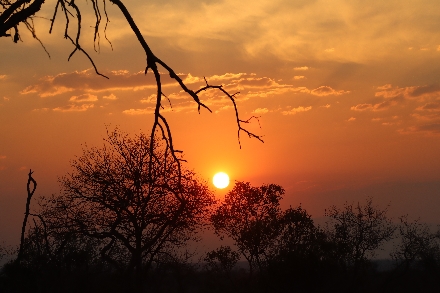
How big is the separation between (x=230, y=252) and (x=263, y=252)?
22.3 feet

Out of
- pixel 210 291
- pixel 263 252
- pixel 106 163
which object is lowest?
pixel 210 291

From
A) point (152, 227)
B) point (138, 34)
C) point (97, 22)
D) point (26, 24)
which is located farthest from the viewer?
point (152, 227)

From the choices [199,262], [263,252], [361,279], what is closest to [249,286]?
[263,252]

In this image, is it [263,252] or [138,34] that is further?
A: [263,252]

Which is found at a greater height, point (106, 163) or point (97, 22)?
point (106, 163)

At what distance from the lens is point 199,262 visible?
74.4 m

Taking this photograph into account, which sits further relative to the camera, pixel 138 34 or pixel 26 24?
pixel 26 24

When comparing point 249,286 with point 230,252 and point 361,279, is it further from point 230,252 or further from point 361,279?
point 361,279

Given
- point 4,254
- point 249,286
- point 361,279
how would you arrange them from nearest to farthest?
1. point 249,286
2. point 361,279
3. point 4,254

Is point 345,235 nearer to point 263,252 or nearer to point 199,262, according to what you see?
point 263,252

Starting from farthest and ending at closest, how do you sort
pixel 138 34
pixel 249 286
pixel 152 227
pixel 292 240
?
pixel 292 240
pixel 249 286
pixel 152 227
pixel 138 34

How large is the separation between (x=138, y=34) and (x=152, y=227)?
37.4 metres

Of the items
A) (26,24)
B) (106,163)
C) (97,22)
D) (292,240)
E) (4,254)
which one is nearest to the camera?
(97,22)

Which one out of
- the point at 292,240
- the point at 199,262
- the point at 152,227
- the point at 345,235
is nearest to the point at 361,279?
the point at 345,235
